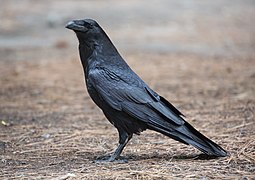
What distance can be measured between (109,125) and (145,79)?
326cm

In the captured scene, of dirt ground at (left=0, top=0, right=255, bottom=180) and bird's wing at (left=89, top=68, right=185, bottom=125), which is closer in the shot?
dirt ground at (left=0, top=0, right=255, bottom=180)

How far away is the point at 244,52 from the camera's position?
1280 centimetres

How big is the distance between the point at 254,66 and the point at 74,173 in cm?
693

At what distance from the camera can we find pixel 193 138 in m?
5.05

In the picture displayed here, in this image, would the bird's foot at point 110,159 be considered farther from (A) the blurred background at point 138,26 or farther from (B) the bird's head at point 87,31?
(A) the blurred background at point 138,26

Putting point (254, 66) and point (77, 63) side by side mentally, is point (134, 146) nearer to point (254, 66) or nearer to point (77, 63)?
point (254, 66)

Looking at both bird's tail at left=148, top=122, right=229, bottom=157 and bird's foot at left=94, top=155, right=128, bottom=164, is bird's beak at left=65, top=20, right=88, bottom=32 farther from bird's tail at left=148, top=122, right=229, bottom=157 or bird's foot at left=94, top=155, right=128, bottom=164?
bird's foot at left=94, top=155, right=128, bottom=164

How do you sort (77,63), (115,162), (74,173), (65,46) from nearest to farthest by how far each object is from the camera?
(74,173) < (115,162) < (77,63) < (65,46)

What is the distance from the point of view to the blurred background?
44.8 ft

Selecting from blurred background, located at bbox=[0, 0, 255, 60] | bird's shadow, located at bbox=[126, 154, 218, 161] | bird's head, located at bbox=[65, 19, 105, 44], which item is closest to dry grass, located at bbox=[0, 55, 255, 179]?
bird's shadow, located at bbox=[126, 154, 218, 161]

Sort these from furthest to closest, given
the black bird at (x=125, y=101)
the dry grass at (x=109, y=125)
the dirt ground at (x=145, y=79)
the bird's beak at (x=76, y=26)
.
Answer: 1. the bird's beak at (x=76, y=26)
2. the black bird at (x=125, y=101)
3. the dirt ground at (x=145, y=79)
4. the dry grass at (x=109, y=125)

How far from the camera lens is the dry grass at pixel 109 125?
187 inches

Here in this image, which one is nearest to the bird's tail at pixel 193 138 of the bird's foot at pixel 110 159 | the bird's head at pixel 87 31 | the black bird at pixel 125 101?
the black bird at pixel 125 101

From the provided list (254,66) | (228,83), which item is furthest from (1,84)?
(254,66)
